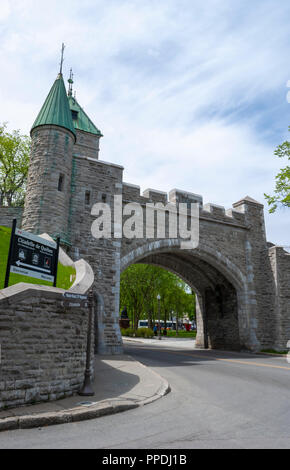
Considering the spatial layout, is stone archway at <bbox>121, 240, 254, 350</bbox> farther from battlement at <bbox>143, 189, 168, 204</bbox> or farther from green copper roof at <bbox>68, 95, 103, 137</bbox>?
green copper roof at <bbox>68, 95, 103, 137</bbox>

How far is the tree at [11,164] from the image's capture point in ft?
88.8

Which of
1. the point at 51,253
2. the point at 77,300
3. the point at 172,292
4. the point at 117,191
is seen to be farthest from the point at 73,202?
the point at 172,292

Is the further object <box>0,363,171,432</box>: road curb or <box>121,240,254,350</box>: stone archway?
<box>121,240,254,350</box>: stone archway

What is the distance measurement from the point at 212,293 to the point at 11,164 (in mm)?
19124

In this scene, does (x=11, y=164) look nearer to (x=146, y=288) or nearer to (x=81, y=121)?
(x=81, y=121)

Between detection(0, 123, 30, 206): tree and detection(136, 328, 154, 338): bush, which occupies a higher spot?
detection(0, 123, 30, 206): tree

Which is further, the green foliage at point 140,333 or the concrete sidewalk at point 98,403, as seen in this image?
the green foliage at point 140,333

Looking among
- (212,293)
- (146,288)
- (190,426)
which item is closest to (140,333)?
(146,288)

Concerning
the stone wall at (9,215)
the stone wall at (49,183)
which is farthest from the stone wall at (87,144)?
the stone wall at (9,215)

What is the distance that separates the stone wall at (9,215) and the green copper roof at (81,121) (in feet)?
46.4

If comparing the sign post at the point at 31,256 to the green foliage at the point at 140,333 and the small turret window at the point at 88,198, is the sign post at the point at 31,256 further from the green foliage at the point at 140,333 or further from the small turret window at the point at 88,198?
the green foliage at the point at 140,333

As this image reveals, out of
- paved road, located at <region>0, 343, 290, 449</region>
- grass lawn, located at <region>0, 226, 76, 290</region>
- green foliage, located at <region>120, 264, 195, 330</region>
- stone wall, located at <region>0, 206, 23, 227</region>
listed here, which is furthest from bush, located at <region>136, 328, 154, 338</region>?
paved road, located at <region>0, 343, 290, 449</region>

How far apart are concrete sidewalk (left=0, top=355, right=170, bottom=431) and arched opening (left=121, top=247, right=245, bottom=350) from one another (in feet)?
33.9

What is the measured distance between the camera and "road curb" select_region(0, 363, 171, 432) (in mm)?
4444
